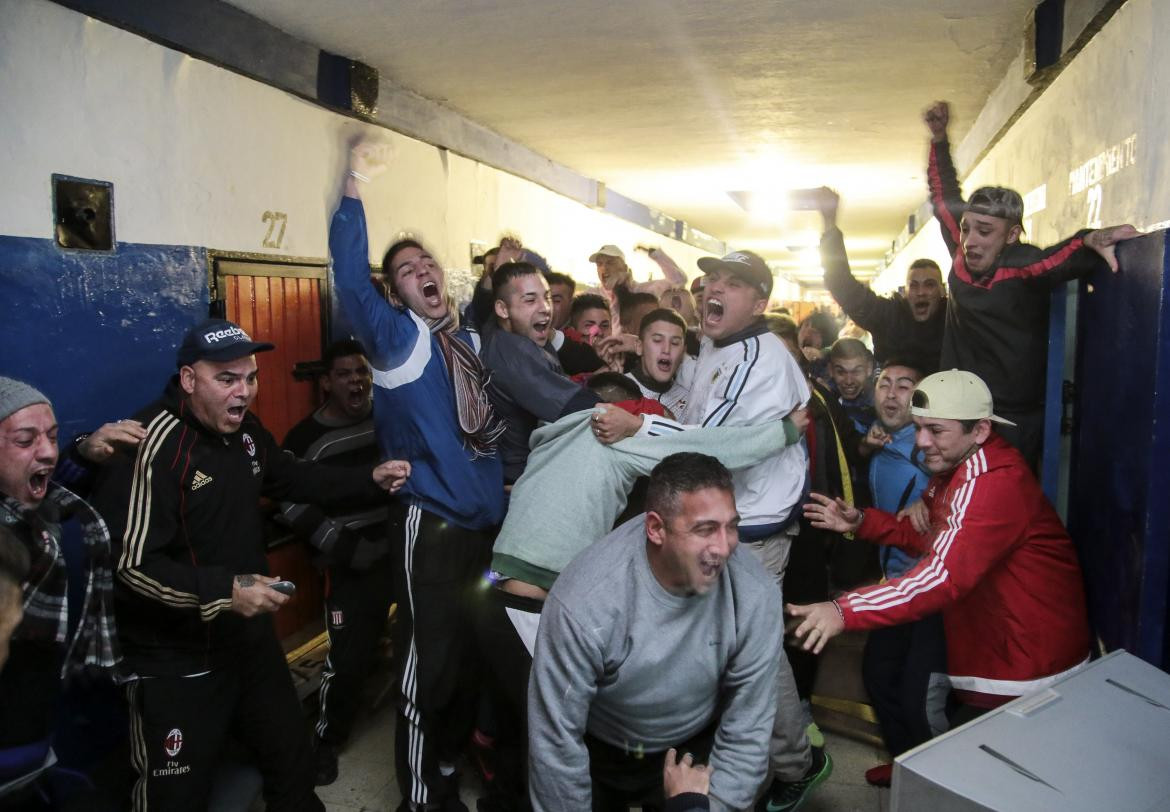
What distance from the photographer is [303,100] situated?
198 inches

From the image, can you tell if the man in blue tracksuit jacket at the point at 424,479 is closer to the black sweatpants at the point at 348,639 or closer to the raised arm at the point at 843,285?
the black sweatpants at the point at 348,639

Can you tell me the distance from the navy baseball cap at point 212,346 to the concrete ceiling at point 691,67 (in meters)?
2.22

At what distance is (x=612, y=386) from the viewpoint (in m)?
3.74

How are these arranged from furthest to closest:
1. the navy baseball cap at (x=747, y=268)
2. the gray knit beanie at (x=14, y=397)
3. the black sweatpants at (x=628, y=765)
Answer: the navy baseball cap at (x=747, y=268) < the black sweatpants at (x=628, y=765) < the gray knit beanie at (x=14, y=397)

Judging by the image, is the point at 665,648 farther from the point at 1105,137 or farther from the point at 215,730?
the point at 1105,137

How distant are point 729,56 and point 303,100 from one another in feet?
8.68

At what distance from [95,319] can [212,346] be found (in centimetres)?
101

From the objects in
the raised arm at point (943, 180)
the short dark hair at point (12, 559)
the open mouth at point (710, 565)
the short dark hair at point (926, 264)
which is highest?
the raised arm at point (943, 180)

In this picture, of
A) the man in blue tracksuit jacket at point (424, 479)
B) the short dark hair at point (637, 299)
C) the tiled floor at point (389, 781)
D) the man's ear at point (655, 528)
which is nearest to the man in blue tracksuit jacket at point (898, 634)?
the tiled floor at point (389, 781)

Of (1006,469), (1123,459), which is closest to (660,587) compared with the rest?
(1006,469)

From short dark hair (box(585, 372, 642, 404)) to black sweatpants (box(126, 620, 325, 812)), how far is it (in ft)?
5.58

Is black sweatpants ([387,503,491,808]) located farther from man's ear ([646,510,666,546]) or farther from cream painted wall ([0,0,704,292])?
cream painted wall ([0,0,704,292])

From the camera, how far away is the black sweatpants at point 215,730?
116 inches

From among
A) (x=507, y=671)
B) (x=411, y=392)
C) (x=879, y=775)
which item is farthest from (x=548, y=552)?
(x=879, y=775)
